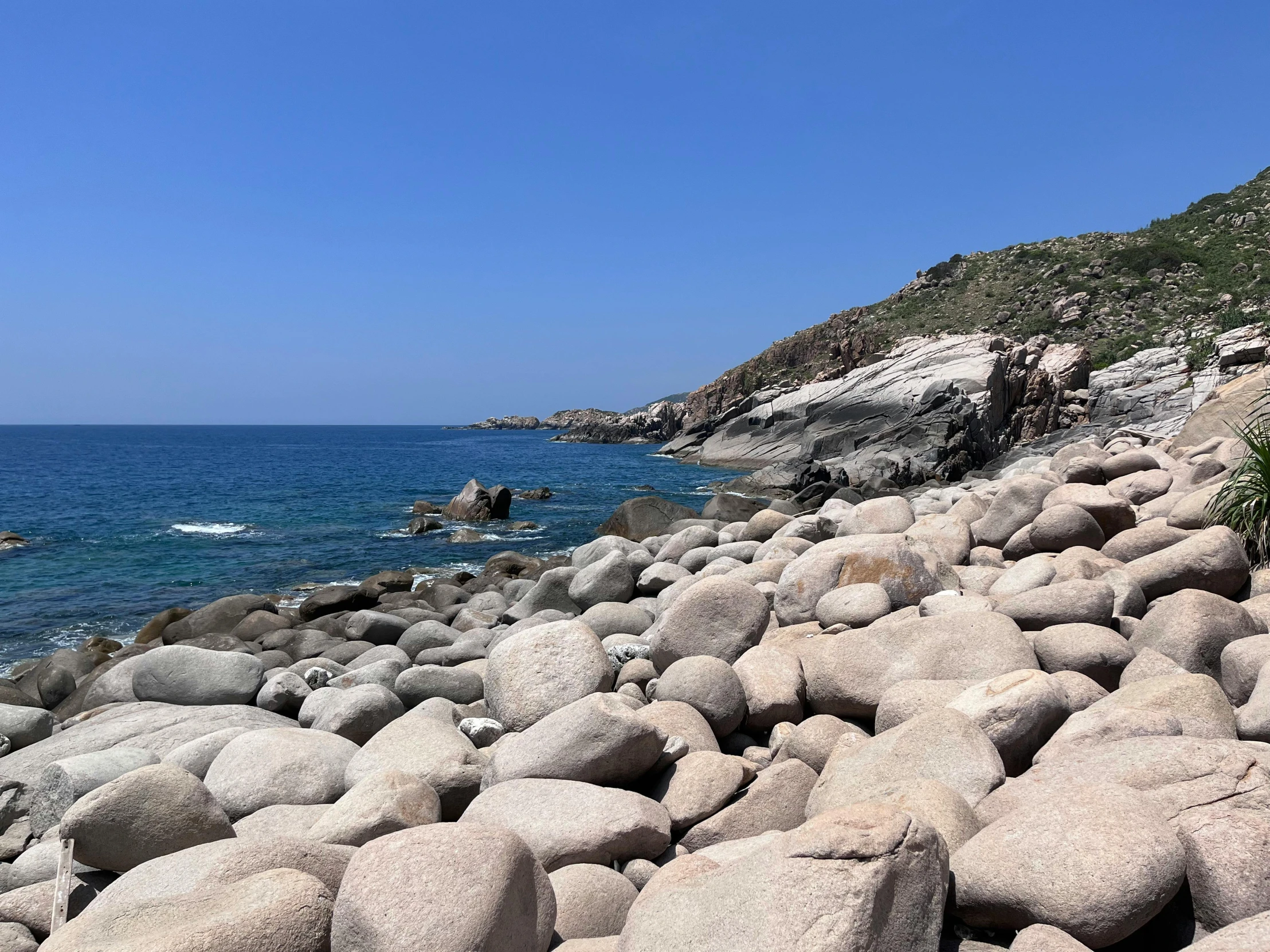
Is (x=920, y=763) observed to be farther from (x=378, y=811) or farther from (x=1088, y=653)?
(x=378, y=811)

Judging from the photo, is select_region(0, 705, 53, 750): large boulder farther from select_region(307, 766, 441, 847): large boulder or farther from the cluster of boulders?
select_region(307, 766, 441, 847): large boulder

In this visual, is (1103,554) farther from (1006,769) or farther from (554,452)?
(554,452)

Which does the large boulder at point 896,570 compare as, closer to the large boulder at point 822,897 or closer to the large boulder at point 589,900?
the large boulder at point 589,900

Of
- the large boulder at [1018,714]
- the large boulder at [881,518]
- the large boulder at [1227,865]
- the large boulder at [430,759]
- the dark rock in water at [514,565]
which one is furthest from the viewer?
the dark rock in water at [514,565]

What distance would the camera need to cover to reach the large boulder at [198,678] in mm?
8695

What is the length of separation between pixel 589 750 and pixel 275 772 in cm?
240

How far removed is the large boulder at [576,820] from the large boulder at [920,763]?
92cm

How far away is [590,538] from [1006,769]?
74.3 feet

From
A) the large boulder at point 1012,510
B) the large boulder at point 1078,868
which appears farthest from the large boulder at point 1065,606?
the large boulder at point 1012,510

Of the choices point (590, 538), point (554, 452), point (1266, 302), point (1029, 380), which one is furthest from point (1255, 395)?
point (554, 452)

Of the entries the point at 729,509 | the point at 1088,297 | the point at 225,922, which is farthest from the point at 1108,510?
the point at 1088,297

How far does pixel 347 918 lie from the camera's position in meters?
3.10

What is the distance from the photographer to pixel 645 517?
23203mm

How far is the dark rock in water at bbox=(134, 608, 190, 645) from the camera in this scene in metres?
15.2
